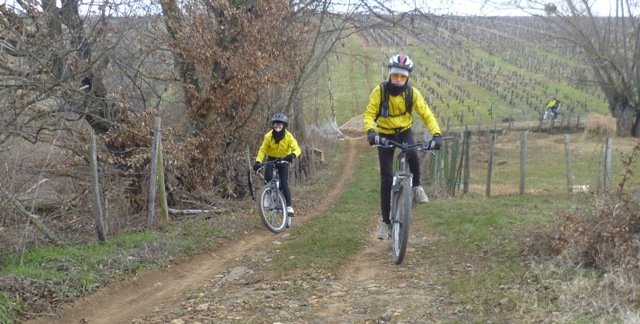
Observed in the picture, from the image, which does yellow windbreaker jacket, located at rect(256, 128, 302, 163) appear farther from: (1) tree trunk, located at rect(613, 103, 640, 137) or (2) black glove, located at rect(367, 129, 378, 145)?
(1) tree trunk, located at rect(613, 103, 640, 137)

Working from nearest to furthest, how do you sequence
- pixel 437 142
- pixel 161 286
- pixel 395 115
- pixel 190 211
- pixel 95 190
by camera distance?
pixel 437 142, pixel 161 286, pixel 395 115, pixel 95 190, pixel 190 211

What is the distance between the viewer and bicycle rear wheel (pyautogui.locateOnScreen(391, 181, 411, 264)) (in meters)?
6.71

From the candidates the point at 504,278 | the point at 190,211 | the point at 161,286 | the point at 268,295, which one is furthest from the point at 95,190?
the point at 504,278

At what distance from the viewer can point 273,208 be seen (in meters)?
10.5

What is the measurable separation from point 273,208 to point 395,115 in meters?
3.94

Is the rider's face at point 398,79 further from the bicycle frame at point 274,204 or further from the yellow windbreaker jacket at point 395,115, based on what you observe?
the bicycle frame at point 274,204

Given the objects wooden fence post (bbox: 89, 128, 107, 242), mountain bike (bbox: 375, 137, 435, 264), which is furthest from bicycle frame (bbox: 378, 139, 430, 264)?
wooden fence post (bbox: 89, 128, 107, 242)

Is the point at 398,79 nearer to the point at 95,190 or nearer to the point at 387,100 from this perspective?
the point at 387,100

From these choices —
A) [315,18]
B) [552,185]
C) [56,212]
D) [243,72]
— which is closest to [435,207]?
[243,72]

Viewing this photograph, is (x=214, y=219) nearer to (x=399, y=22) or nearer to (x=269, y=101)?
(x=269, y=101)

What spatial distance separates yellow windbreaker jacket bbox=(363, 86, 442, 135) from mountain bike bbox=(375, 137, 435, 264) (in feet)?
0.91

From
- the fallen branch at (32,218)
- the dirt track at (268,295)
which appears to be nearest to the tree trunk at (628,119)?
the dirt track at (268,295)

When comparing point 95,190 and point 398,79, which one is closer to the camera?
point 398,79

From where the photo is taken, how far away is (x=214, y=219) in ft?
37.9
